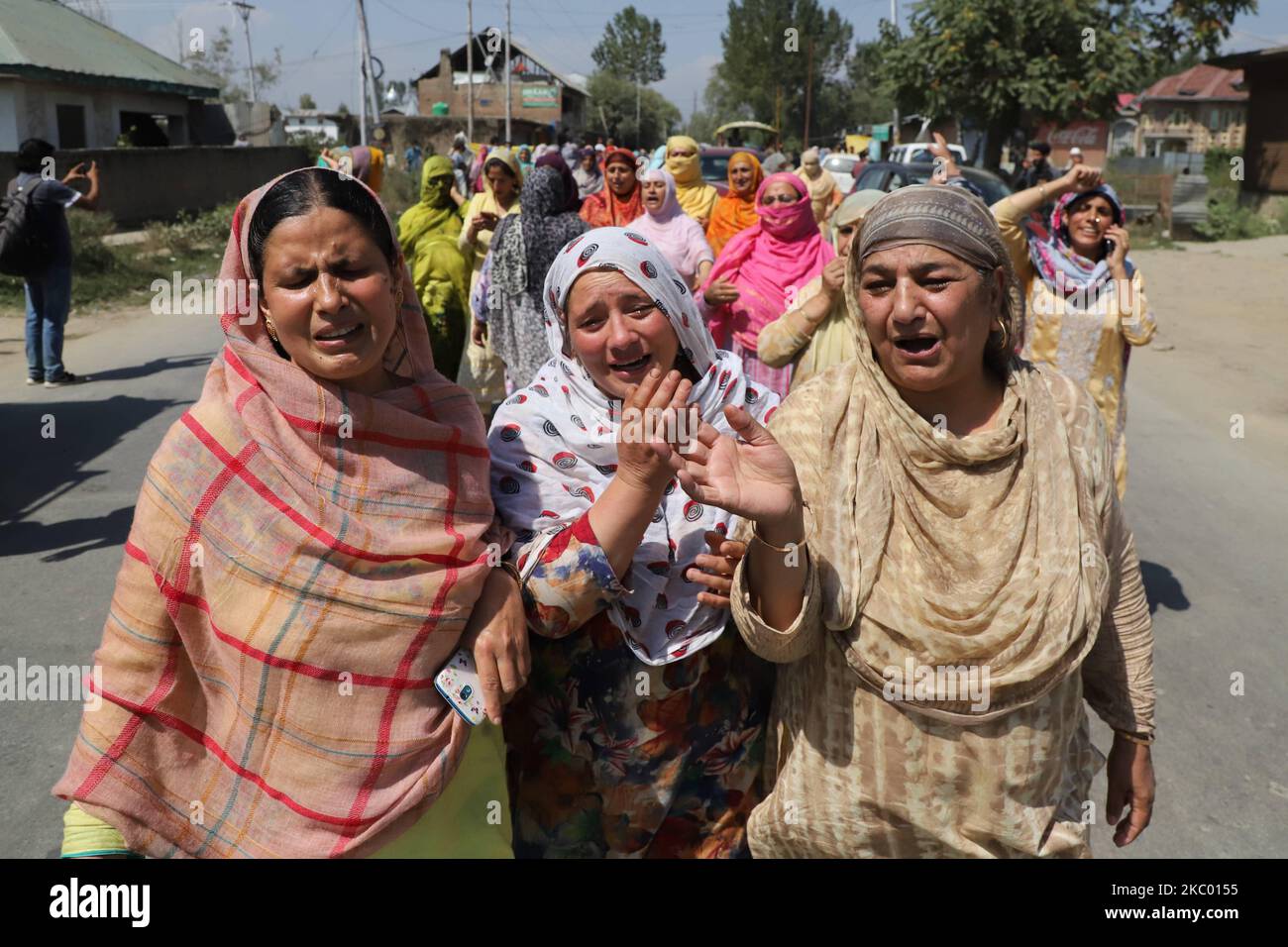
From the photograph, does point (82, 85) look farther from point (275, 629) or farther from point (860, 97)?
point (860, 97)

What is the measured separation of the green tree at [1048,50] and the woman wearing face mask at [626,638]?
70.2ft

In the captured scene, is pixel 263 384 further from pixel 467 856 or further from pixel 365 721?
pixel 467 856

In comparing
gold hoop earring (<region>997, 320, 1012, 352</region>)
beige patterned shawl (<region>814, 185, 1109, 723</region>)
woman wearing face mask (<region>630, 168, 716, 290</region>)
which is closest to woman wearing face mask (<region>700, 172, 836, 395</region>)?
woman wearing face mask (<region>630, 168, 716, 290</region>)

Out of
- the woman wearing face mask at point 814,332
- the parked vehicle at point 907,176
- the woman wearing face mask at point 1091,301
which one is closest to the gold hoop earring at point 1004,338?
the woman wearing face mask at point 814,332

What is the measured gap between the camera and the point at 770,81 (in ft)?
205

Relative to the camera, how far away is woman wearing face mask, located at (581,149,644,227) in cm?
782

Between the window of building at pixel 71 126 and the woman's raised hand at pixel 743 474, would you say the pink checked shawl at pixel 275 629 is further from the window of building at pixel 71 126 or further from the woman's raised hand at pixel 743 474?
the window of building at pixel 71 126

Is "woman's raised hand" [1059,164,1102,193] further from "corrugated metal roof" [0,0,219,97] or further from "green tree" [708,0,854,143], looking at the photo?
"green tree" [708,0,854,143]

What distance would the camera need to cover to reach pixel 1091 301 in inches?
171

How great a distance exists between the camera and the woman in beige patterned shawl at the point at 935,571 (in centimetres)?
171

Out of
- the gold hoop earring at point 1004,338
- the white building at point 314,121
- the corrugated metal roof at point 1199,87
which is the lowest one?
the gold hoop earring at point 1004,338

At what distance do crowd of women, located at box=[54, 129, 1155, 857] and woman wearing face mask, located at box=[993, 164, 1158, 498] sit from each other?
2616 mm

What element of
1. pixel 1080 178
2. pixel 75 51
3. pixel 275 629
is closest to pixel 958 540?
pixel 275 629
